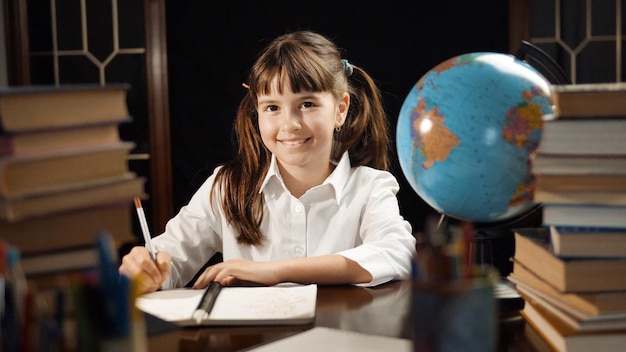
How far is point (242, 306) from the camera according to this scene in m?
1.09

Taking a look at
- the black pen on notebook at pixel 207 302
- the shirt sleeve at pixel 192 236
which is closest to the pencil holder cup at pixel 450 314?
the black pen on notebook at pixel 207 302

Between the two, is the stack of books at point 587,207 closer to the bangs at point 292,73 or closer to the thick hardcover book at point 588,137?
the thick hardcover book at point 588,137

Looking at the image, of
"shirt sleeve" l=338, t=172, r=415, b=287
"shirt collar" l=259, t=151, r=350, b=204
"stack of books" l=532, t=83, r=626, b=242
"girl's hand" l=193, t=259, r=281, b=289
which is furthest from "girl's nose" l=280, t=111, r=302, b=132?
"stack of books" l=532, t=83, r=626, b=242

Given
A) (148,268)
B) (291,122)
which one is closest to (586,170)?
(148,268)

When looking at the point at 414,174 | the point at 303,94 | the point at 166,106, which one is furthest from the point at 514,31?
the point at 414,174

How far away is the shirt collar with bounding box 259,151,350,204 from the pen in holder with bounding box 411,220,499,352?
4.15 feet

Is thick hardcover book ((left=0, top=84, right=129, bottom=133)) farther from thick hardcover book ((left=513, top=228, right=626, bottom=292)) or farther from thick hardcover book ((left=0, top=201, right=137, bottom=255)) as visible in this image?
thick hardcover book ((left=513, top=228, right=626, bottom=292))

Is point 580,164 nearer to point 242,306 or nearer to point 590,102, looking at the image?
point 590,102

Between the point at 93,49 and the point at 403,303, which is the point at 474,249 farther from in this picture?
the point at 93,49

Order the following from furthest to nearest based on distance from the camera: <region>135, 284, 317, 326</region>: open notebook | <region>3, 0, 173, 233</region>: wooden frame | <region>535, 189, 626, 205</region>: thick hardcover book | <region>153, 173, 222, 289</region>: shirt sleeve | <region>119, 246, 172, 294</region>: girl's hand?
<region>3, 0, 173, 233</region>: wooden frame → <region>153, 173, 222, 289</region>: shirt sleeve → <region>119, 246, 172, 294</region>: girl's hand → <region>135, 284, 317, 326</region>: open notebook → <region>535, 189, 626, 205</region>: thick hardcover book

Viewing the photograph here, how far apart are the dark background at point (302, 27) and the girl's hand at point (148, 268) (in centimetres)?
146

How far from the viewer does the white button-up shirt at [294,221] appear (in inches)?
74.1

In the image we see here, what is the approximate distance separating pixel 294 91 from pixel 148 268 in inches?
28.1

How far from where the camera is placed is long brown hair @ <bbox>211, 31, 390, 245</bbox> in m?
1.88
